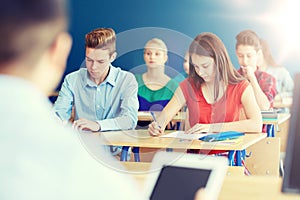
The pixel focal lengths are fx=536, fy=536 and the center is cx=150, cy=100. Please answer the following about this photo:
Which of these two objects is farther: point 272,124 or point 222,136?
point 272,124

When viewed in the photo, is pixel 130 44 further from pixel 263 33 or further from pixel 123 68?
pixel 263 33

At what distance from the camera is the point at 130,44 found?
10.5 ft

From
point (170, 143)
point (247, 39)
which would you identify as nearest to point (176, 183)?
point (170, 143)

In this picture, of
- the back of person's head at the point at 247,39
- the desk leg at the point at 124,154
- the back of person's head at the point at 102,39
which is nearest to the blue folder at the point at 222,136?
the desk leg at the point at 124,154

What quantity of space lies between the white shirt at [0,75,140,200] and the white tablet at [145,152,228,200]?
0.41 meters

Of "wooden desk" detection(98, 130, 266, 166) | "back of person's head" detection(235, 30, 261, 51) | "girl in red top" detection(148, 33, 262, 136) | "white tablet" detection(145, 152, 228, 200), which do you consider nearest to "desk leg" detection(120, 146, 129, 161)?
"wooden desk" detection(98, 130, 266, 166)

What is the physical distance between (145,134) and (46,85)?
7.87ft

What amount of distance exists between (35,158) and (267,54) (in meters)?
2.69

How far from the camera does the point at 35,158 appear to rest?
0.52 m

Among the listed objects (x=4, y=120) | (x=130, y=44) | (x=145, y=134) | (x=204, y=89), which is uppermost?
(x=4, y=120)

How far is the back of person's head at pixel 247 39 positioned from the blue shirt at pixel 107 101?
652mm

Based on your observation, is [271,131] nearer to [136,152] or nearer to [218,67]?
[218,67]

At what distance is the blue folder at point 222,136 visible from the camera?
279 cm

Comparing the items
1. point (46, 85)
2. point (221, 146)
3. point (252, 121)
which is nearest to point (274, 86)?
point (252, 121)
